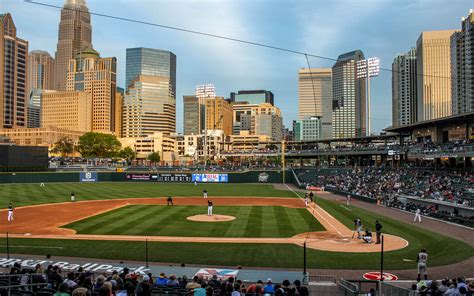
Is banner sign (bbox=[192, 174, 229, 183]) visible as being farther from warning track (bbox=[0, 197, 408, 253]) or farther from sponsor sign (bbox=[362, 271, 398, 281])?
sponsor sign (bbox=[362, 271, 398, 281])

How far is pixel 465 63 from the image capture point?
14888 cm

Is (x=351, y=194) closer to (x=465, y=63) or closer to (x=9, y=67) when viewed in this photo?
(x=465, y=63)

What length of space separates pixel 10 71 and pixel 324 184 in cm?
18271

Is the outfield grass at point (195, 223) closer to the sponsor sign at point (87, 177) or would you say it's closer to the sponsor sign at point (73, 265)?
the sponsor sign at point (73, 265)

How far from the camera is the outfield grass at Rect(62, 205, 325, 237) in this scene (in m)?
26.4

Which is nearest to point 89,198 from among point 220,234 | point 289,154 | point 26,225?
point 26,225

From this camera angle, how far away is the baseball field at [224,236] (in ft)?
65.2

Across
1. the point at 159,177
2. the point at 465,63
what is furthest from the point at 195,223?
the point at 465,63

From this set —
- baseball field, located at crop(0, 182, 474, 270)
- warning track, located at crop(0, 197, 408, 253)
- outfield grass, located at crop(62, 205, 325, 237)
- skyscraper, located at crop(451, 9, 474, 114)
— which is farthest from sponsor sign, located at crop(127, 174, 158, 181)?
skyscraper, located at crop(451, 9, 474, 114)

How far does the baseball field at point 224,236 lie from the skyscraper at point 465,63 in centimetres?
12926

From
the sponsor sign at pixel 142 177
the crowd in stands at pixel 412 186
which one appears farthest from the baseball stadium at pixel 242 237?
the sponsor sign at pixel 142 177

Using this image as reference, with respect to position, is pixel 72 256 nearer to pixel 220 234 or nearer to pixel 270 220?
pixel 220 234

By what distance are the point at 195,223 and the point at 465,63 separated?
6051 inches

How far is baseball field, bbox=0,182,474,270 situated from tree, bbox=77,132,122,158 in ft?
347
